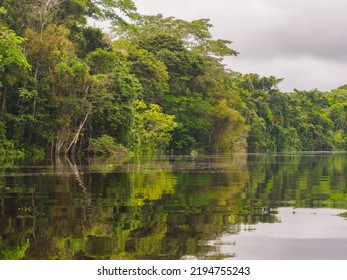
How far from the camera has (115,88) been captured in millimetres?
42156

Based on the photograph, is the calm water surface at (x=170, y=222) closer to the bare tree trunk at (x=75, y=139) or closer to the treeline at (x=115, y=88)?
the treeline at (x=115, y=88)

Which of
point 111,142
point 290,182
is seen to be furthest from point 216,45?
point 290,182

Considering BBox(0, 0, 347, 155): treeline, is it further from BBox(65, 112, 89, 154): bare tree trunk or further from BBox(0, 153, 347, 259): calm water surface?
BBox(0, 153, 347, 259): calm water surface

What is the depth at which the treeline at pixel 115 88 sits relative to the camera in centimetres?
3706

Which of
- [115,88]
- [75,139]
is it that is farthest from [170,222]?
[115,88]

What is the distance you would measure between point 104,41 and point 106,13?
2673 millimetres

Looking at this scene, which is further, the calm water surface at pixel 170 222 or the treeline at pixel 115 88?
the treeline at pixel 115 88

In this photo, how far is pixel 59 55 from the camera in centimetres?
3675

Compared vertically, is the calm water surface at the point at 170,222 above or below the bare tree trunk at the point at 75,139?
below

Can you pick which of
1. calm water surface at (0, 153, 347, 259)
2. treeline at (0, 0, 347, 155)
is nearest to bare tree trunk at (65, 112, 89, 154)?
treeline at (0, 0, 347, 155)

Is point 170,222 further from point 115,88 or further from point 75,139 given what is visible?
point 115,88

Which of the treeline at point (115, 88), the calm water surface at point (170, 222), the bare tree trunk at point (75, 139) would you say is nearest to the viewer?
the calm water surface at point (170, 222)

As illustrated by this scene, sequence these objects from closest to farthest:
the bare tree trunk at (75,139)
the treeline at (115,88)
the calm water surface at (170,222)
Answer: the calm water surface at (170,222) → the treeline at (115,88) → the bare tree trunk at (75,139)

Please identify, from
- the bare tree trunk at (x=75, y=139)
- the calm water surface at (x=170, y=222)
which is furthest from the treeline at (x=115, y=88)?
the calm water surface at (x=170, y=222)
